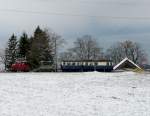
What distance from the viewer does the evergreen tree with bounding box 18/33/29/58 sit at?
119 metres

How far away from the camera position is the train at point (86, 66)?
8425 centimetres

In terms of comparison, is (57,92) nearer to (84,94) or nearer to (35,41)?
(84,94)

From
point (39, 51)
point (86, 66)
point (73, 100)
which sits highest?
point (39, 51)

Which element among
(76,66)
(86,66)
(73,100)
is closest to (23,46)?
(76,66)

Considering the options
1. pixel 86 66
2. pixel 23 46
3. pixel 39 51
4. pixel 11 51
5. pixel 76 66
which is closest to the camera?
pixel 76 66

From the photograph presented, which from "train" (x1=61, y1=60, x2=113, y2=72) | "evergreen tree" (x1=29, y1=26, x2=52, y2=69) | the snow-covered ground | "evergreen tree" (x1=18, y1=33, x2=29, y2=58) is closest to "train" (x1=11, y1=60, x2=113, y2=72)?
"train" (x1=61, y1=60, x2=113, y2=72)

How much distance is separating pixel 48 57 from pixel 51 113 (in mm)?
90773

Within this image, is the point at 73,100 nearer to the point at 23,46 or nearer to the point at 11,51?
the point at 23,46

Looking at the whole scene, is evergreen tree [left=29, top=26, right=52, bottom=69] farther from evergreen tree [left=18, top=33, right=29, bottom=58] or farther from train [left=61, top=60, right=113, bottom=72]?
train [left=61, top=60, right=113, bottom=72]

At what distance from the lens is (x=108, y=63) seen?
89.2 m

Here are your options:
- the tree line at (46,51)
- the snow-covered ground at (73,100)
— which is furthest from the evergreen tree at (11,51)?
the snow-covered ground at (73,100)

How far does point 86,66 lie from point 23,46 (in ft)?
126

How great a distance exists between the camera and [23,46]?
396ft

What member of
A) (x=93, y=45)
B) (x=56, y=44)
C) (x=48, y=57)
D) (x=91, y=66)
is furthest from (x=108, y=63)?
(x=93, y=45)
